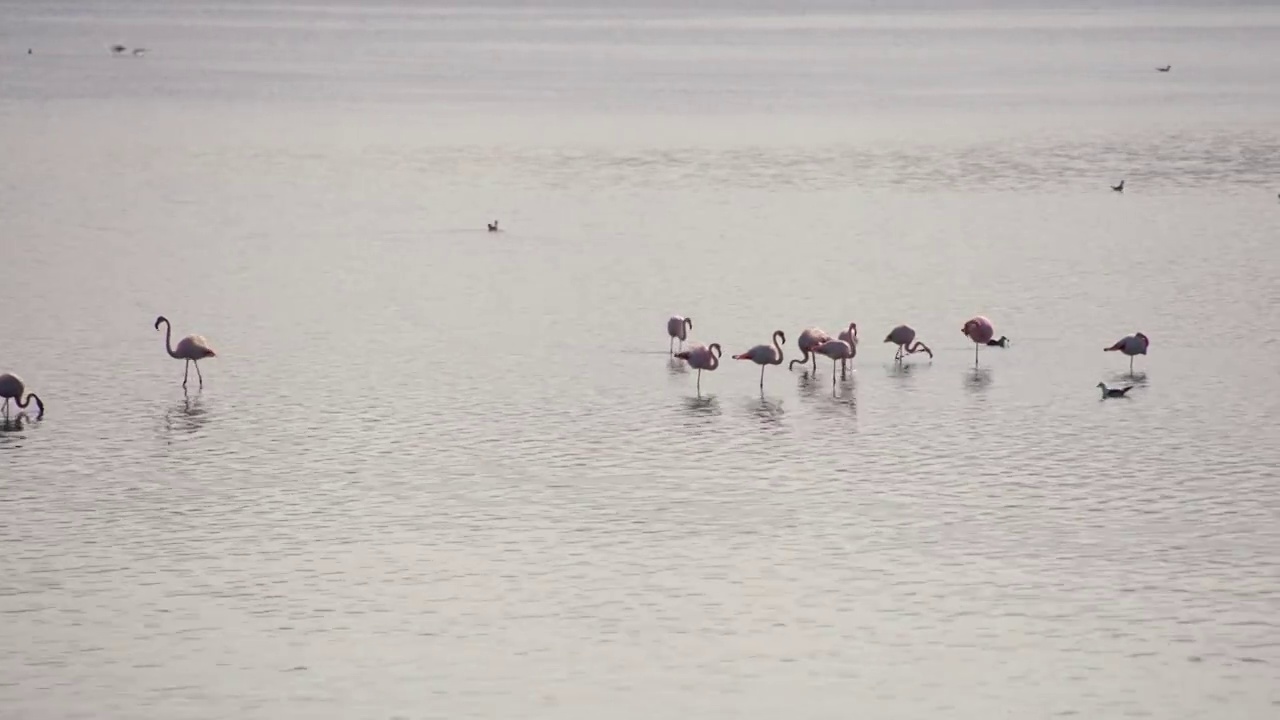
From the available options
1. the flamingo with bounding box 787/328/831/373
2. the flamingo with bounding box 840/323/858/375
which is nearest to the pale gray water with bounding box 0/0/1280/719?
the flamingo with bounding box 840/323/858/375

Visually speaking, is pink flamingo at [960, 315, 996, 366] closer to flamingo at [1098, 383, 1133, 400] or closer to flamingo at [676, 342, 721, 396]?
flamingo at [1098, 383, 1133, 400]

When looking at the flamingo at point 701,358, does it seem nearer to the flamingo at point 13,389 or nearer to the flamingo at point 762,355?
the flamingo at point 762,355

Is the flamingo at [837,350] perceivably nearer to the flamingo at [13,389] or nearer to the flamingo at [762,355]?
the flamingo at [762,355]

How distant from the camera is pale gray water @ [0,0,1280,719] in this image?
1598 cm

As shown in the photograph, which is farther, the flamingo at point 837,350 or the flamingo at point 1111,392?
the flamingo at point 837,350

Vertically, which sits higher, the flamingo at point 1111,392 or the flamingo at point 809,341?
the flamingo at point 809,341

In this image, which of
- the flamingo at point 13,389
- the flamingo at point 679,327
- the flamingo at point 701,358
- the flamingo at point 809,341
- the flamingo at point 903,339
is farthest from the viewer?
the flamingo at point 679,327

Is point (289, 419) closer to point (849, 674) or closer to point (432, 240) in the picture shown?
point (849, 674)

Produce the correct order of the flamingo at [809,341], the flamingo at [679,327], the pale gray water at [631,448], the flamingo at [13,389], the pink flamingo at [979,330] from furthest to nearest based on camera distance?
the flamingo at [679,327] → the pink flamingo at [979,330] → the flamingo at [809,341] → the flamingo at [13,389] → the pale gray water at [631,448]

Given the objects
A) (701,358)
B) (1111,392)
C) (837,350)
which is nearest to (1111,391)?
(1111,392)

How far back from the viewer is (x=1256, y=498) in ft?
68.0

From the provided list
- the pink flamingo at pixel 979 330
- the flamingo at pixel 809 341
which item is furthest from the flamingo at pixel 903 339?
the flamingo at pixel 809 341

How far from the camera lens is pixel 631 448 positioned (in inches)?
910

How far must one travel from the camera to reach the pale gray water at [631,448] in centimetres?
1598
